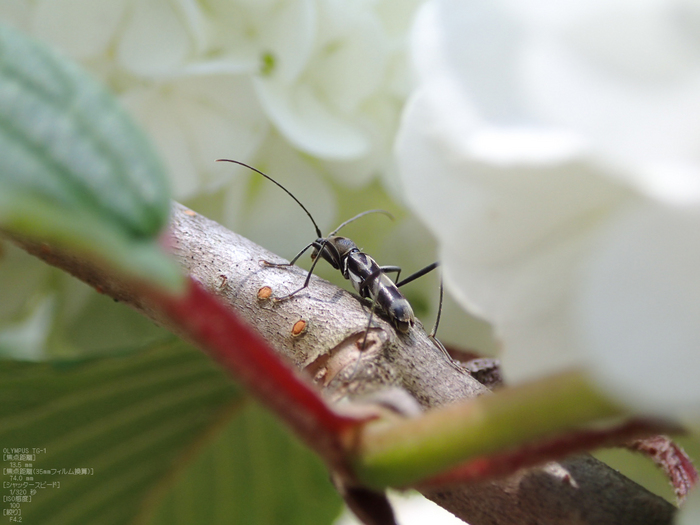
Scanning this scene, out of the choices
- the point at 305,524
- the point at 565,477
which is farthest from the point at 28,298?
the point at 565,477

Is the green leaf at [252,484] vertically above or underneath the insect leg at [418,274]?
underneath

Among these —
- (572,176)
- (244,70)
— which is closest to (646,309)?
(572,176)

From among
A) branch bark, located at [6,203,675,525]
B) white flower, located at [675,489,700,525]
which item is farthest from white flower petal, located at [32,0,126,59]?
white flower, located at [675,489,700,525]

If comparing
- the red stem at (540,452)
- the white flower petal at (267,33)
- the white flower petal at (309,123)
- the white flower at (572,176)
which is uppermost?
the white flower petal at (267,33)

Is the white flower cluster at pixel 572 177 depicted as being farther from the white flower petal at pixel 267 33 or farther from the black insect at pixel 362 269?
the white flower petal at pixel 267 33

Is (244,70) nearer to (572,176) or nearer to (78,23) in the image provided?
(78,23)

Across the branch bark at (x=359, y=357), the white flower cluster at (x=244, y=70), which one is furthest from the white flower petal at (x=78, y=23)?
the branch bark at (x=359, y=357)

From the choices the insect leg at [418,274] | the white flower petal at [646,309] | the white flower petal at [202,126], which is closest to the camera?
the white flower petal at [646,309]
